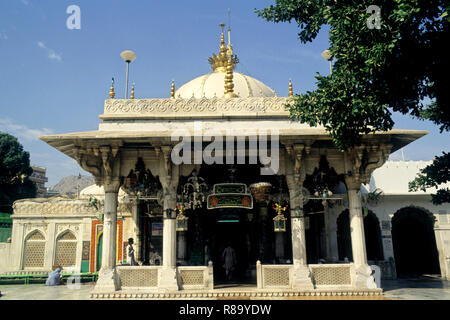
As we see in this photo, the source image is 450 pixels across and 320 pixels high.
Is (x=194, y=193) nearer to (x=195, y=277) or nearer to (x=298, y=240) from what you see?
(x=195, y=277)

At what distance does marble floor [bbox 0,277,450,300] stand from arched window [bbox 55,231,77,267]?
11.8 ft

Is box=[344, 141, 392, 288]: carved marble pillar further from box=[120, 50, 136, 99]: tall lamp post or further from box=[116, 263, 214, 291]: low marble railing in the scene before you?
box=[120, 50, 136, 99]: tall lamp post

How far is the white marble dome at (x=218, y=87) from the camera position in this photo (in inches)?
711

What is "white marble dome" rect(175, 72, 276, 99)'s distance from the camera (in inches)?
711

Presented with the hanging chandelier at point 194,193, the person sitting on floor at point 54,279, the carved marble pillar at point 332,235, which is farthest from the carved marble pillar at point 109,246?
the carved marble pillar at point 332,235

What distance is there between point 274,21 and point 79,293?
11.5 meters

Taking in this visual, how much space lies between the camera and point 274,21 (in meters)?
11.7

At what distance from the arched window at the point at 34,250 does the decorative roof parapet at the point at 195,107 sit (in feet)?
32.5

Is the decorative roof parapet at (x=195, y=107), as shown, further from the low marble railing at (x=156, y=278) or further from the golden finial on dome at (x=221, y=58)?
the golden finial on dome at (x=221, y=58)

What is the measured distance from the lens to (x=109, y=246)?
454 inches
